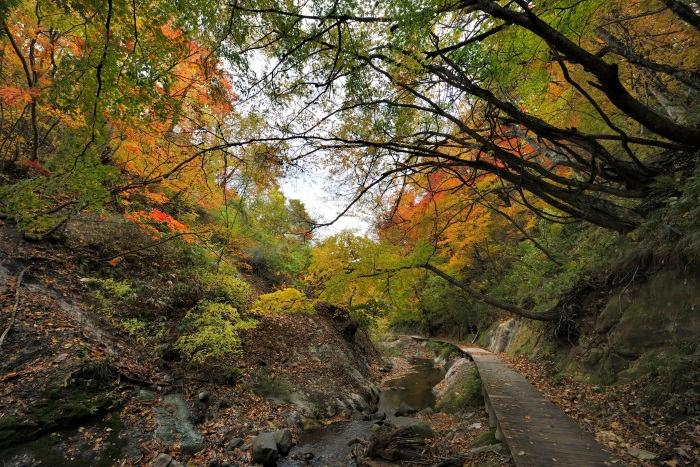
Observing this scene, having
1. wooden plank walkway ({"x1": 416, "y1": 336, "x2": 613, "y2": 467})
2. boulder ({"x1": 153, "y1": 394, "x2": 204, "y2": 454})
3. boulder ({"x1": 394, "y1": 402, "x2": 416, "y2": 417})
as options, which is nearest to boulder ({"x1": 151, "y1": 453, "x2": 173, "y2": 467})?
boulder ({"x1": 153, "y1": 394, "x2": 204, "y2": 454})

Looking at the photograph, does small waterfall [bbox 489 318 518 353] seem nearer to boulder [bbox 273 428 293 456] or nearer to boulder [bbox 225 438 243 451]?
boulder [bbox 273 428 293 456]

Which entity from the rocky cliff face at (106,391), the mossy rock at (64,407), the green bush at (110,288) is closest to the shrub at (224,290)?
the rocky cliff face at (106,391)

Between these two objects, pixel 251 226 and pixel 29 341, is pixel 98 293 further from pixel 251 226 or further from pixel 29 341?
pixel 251 226

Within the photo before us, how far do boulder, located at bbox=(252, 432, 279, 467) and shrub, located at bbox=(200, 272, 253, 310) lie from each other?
15.0 feet

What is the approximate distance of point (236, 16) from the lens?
12.3 ft

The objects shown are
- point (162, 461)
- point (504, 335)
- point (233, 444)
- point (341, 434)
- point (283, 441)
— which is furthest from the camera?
point (504, 335)

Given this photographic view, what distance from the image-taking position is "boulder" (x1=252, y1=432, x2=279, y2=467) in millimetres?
5340

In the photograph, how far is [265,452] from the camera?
5398mm

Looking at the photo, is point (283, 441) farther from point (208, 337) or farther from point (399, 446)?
point (208, 337)

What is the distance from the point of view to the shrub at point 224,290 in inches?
368

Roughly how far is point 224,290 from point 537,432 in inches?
319

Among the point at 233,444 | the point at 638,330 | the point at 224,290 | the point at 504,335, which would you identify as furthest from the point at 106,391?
the point at 504,335

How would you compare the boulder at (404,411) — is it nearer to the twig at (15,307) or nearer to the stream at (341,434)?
the stream at (341,434)

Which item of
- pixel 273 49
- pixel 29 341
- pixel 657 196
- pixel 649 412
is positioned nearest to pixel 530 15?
pixel 273 49
